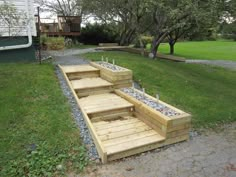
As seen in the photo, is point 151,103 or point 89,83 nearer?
point 151,103

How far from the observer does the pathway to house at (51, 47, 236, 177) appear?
2.95 m

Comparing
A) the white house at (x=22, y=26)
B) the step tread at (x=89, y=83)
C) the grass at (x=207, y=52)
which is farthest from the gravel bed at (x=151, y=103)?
the grass at (x=207, y=52)

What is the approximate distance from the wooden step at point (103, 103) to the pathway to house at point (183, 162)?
1.21 m

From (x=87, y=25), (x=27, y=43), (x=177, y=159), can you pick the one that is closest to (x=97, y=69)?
(x=27, y=43)

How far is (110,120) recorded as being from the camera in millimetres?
4273

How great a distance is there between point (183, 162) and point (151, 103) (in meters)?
1.38

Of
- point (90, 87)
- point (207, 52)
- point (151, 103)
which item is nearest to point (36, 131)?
point (90, 87)

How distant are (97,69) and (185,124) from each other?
3.17 m

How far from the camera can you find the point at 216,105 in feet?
17.0

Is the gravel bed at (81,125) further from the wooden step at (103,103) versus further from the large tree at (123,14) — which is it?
the large tree at (123,14)

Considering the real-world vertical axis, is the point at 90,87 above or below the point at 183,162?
above

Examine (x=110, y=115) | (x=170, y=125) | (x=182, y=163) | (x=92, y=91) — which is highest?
(x=92, y=91)

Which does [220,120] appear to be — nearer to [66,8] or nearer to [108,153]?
[108,153]

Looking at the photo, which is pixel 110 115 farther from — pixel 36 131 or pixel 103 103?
pixel 36 131
